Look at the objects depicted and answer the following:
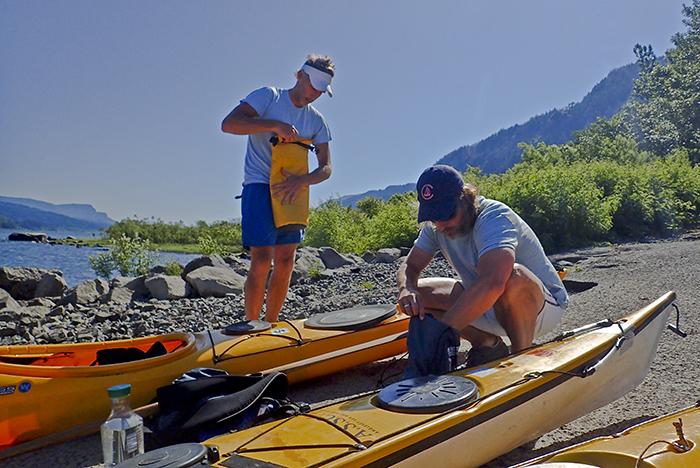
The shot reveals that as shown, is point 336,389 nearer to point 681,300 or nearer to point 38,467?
point 38,467

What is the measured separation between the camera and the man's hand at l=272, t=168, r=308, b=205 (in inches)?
143

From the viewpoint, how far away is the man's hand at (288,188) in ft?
11.9

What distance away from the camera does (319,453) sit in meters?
1.70

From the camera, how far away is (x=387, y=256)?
10359 mm

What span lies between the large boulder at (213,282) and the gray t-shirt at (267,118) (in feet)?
13.8

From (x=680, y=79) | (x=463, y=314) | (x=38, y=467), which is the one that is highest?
(x=680, y=79)

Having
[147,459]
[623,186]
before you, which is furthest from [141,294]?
[623,186]

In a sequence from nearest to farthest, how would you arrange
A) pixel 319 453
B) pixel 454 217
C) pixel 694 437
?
1. pixel 694 437
2. pixel 319 453
3. pixel 454 217

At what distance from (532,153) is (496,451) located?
803 inches

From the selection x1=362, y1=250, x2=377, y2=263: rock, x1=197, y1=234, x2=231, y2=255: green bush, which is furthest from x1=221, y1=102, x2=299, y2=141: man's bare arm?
x1=197, y1=234, x2=231, y2=255: green bush

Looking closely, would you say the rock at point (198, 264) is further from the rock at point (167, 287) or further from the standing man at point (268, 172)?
the standing man at point (268, 172)

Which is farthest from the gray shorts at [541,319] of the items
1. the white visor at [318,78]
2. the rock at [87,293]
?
the rock at [87,293]

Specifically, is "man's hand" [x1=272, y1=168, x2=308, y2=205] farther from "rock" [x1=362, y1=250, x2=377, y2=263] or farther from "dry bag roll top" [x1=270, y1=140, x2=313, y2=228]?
"rock" [x1=362, y1=250, x2=377, y2=263]

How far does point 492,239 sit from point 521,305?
13.3 inches
